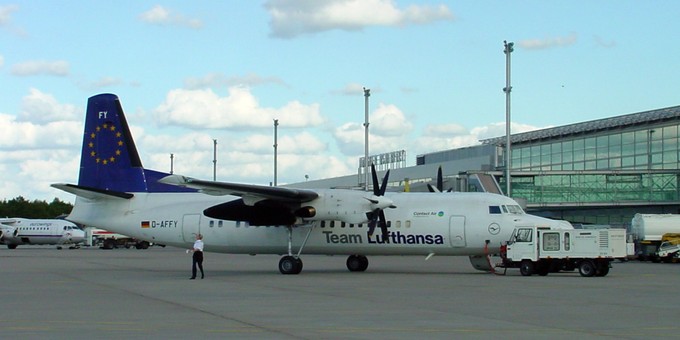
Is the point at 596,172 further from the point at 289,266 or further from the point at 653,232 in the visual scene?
the point at 289,266

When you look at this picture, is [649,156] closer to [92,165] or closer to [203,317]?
[92,165]

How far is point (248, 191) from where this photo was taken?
30.3 m

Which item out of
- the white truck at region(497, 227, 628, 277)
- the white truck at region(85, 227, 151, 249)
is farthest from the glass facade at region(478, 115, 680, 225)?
the white truck at region(85, 227, 151, 249)

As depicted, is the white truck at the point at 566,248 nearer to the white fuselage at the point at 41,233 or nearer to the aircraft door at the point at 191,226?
the aircraft door at the point at 191,226

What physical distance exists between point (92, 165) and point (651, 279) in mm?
21294

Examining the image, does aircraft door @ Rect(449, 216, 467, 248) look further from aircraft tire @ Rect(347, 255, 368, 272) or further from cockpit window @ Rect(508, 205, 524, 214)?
aircraft tire @ Rect(347, 255, 368, 272)

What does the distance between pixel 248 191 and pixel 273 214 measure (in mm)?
2144

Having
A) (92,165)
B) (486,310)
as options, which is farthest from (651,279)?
(92,165)

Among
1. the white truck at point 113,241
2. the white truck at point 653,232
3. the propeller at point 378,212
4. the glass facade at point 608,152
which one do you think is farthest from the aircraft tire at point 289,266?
the white truck at point 113,241

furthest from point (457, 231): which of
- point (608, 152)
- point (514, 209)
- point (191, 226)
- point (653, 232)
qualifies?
A: point (608, 152)

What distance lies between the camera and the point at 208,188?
2997cm

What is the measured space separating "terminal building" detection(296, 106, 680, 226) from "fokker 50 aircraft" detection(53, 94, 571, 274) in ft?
77.3

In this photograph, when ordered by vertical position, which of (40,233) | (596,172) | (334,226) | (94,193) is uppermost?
(596,172)

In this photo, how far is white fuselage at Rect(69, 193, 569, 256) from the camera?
3134cm
